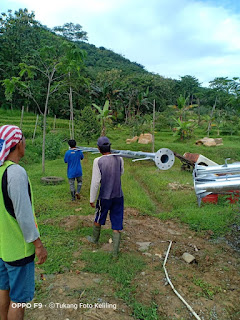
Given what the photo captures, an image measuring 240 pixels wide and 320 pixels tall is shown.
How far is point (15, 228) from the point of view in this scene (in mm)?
1924

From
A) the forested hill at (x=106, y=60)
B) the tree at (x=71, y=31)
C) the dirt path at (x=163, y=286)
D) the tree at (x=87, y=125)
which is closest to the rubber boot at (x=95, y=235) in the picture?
the dirt path at (x=163, y=286)

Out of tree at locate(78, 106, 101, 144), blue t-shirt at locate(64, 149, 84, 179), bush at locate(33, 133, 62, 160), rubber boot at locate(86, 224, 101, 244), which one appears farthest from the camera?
tree at locate(78, 106, 101, 144)

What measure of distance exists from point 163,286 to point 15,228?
1.99 m

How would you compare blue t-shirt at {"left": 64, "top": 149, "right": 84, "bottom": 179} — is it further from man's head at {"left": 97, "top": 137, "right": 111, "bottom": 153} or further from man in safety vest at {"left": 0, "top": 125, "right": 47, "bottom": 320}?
man in safety vest at {"left": 0, "top": 125, "right": 47, "bottom": 320}

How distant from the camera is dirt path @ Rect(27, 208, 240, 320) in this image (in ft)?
8.73

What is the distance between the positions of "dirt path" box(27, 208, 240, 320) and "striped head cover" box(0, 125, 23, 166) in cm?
163

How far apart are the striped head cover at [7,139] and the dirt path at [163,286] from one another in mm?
1629

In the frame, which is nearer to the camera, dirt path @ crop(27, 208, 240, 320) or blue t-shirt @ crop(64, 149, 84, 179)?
dirt path @ crop(27, 208, 240, 320)

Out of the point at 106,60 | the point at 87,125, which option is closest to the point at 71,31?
the point at 106,60

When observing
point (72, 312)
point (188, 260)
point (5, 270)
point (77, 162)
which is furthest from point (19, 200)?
Answer: point (77, 162)

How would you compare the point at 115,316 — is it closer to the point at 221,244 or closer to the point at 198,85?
the point at 221,244

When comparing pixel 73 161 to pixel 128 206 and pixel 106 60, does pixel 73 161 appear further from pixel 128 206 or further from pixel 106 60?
pixel 106 60

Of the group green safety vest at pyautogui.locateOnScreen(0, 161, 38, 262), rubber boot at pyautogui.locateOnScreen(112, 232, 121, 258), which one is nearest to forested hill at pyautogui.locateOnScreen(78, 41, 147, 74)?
rubber boot at pyautogui.locateOnScreen(112, 232, 121, 258)

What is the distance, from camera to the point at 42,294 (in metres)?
2.82
